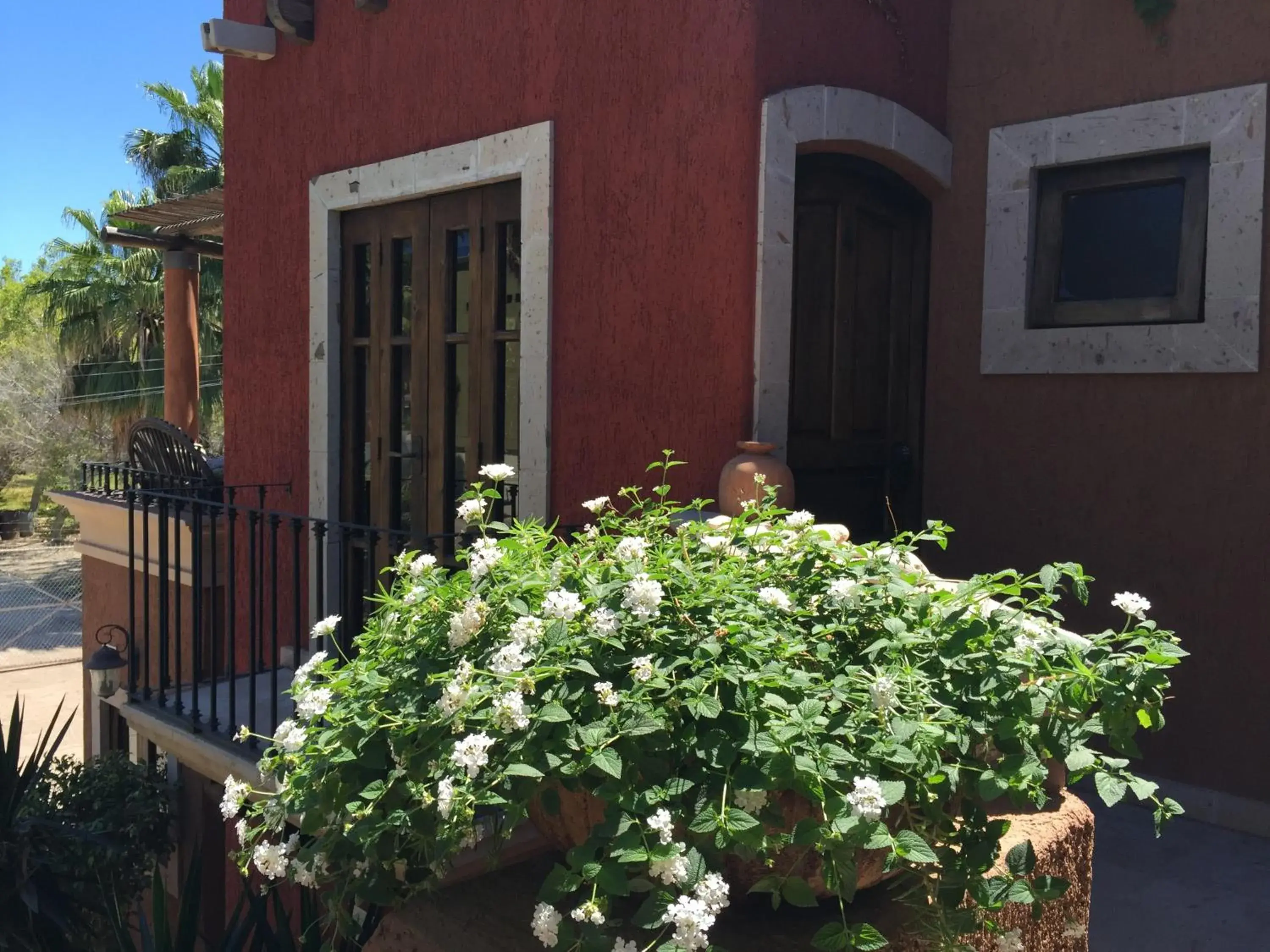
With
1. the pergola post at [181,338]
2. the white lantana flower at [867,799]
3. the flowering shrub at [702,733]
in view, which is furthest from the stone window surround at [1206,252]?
the pergola post at [181,338]

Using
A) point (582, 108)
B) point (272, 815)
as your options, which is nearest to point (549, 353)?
point (582, 108)

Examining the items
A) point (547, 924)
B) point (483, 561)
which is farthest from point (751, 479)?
point (547, 924)

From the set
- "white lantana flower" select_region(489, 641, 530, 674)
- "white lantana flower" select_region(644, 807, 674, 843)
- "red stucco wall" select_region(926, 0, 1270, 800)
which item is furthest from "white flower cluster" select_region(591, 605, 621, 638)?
"red stucco wall" select_region(926, 0, 1270, 800)

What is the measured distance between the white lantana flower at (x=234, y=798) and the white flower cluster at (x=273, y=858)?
0.09 m

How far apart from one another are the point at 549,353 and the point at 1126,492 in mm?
2454

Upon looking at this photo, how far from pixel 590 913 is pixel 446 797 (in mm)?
287

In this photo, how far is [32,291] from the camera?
862 inches

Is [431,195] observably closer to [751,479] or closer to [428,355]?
[428,355]

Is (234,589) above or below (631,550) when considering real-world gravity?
below

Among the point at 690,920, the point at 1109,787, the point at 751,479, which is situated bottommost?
the point at 690,920

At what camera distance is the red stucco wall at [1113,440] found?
13.7 feet

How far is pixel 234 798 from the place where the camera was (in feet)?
6.85

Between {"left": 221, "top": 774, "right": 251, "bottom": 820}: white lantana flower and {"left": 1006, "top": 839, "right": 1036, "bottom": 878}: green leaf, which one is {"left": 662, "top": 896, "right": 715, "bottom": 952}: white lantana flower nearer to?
{"left": 1006, "top": 839, "right": 1036, "bottom": 878}: green leaf

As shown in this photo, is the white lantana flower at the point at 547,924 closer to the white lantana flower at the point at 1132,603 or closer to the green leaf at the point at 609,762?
the green leaf at the point at 609,762
